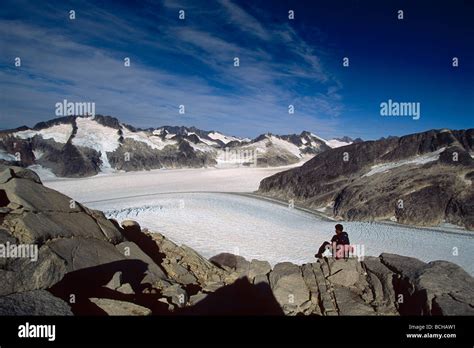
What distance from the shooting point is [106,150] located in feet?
232

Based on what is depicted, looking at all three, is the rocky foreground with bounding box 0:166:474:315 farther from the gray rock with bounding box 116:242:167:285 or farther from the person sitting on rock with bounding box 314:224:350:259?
the person sitting on rock with bounding box 314:224:350:259

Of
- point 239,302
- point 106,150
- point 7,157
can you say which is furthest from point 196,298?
point 106,150

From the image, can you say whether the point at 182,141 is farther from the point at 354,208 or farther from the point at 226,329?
the point at 226,329

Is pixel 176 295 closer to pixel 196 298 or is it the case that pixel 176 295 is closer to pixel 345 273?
pixel 196 298

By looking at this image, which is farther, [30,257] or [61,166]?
[61,166]

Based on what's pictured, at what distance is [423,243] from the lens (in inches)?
719

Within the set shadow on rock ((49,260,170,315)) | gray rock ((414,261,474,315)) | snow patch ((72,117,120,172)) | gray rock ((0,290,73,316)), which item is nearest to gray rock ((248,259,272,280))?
shadow on rock ((49,260,170,315))

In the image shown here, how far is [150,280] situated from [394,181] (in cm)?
2288

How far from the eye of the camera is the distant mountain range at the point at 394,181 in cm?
2242

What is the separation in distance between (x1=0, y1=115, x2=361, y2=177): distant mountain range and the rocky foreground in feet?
143

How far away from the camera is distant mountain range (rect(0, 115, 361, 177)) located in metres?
58.4

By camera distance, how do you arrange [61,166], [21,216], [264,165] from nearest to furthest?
[21,216]
[61,166]
[264,165]

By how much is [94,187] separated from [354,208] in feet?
110

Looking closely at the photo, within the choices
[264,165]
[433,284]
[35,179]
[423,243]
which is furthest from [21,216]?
[264,165]
